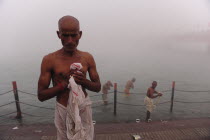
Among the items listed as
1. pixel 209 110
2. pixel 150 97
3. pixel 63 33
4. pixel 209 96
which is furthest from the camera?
pixel 209 96

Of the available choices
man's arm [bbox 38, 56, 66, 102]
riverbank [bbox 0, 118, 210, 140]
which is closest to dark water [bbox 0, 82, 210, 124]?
riverbank [bbox 0, 118, 210, 140]

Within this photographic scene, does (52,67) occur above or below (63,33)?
below

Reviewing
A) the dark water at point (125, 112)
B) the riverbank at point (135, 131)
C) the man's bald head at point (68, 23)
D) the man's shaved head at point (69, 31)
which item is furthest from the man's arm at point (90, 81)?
the dark water at point (125, 112)

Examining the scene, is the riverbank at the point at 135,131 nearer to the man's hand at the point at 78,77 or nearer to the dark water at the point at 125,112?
the dark water at the point at 125,112

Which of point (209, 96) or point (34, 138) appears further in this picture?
point (209, 96)

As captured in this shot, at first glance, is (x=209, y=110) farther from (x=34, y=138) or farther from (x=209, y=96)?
(x=34, y=138)

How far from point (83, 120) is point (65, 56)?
0.87 meters

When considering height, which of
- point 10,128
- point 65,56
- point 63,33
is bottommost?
point 10,128

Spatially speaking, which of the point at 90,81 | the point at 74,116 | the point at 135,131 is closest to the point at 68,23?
the point at 90,81

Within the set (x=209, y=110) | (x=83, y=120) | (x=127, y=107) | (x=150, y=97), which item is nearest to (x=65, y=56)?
(x=83, y=120)

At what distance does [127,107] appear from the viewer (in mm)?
9836

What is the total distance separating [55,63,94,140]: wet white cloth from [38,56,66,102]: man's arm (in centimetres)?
18

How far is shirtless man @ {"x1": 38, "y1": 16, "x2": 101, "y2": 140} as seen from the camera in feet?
6.17

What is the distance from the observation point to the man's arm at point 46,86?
190cm
